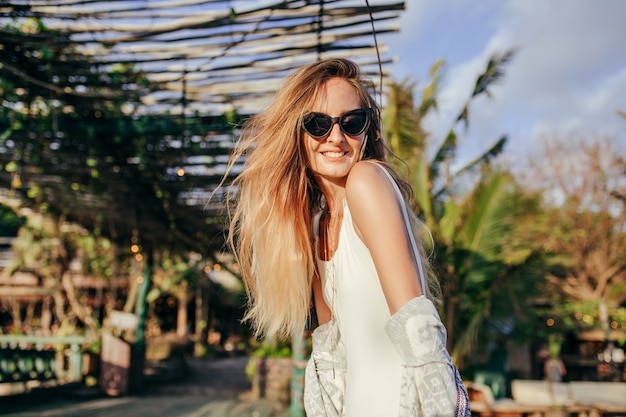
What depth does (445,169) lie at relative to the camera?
333 inches

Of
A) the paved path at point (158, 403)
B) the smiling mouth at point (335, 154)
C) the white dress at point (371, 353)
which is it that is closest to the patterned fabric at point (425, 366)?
the white dress at point (371, 353)

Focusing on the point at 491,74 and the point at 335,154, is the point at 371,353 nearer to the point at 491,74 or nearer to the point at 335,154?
the point at 335,154

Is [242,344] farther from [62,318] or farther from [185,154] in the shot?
[185,154]

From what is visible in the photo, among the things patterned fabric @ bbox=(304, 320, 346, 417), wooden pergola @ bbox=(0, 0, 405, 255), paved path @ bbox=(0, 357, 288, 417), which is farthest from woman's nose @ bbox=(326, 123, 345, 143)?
paved path @ bbox=(0, 357, 288, 417)

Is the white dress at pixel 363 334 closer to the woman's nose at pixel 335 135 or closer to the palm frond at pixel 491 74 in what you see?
the woman's nose at pixel 335 135

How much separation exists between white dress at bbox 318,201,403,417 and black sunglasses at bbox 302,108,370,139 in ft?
0.78

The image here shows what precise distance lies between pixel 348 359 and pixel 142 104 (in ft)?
15.2

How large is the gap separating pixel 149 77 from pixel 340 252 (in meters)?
4.44

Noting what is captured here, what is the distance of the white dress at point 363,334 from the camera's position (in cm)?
120

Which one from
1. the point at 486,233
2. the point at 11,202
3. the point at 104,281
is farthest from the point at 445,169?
Answer: the point at 104,281

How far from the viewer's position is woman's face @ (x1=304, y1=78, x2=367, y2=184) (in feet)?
4.68

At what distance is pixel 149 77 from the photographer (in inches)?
207

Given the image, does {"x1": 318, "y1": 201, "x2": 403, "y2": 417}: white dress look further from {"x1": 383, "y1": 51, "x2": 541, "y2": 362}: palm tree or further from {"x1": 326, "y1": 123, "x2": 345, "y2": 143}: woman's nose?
{"x1": 383, "y1": 51, "x2": 541, "y2": 362}: palm tree

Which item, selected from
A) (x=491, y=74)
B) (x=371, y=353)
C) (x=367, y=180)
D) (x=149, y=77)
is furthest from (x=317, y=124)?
(x=491, y=74)
